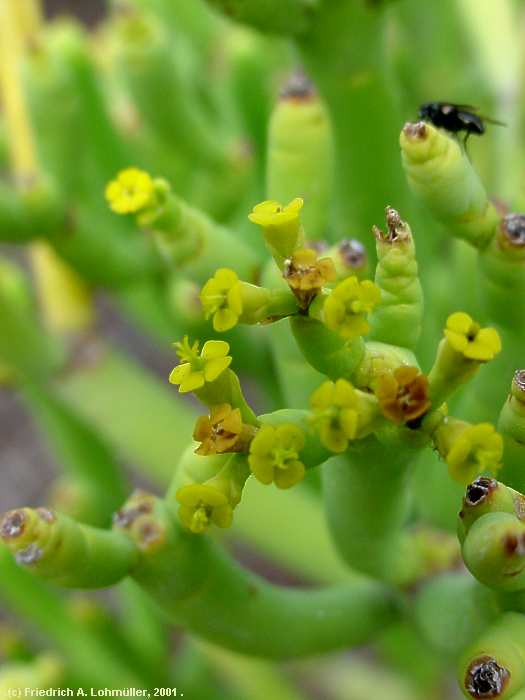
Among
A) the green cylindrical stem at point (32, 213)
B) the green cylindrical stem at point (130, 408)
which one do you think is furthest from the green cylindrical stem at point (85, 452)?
the green cylindrical stem at point (32, 213)

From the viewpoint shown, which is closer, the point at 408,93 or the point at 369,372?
the point at 369,372

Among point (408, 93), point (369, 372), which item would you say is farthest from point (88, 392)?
point (369, 372)

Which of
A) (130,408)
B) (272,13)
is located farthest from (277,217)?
(130,408)

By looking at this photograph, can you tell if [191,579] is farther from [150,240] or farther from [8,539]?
[150,240]

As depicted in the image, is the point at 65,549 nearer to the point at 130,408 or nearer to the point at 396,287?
the point at 396,287

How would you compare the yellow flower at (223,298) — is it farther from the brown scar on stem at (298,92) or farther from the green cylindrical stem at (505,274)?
the brown scar on stem at (298,92)

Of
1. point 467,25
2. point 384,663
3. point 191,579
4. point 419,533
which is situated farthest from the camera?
point 384,663

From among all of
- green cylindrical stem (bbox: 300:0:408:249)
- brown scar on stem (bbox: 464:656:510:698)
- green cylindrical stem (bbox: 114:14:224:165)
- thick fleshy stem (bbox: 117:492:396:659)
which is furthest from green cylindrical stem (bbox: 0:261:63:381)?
brown scar on stem (bbox: 464:656:510:698)
